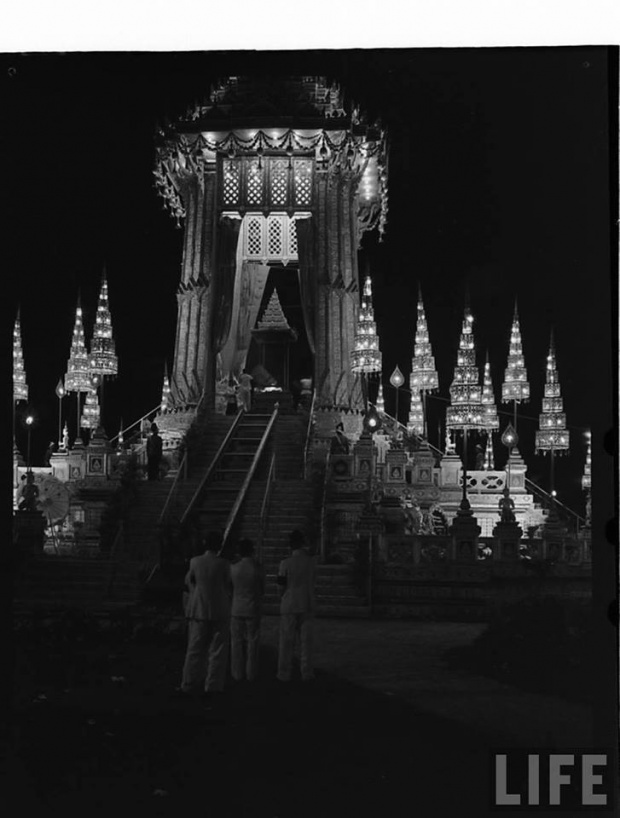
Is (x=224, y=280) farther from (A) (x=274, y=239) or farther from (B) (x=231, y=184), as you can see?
(A) (x=274, y=239)

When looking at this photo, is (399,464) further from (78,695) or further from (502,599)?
(78,695)

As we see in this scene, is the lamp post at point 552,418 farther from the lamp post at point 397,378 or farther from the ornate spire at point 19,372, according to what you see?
the ornate spire at point 19,372

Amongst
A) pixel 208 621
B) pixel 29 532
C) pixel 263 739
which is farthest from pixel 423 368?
pixel 263 739

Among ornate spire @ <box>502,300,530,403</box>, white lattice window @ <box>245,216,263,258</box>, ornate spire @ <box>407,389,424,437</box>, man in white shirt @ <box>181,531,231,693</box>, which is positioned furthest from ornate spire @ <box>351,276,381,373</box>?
man in white shirt @ <box>181,531,231,693</box>

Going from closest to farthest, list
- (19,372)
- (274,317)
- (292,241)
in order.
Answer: (19,372) → (292,241) → (274,317)

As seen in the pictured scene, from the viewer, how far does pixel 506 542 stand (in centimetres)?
1438

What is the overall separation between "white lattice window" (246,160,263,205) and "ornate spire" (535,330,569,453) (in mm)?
6744

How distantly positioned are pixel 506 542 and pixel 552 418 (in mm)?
2069

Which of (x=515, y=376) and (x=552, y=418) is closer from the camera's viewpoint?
(x=552, y=418)

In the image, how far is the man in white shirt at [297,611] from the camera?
9.20 m

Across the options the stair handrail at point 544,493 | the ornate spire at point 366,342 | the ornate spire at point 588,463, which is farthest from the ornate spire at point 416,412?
the ornate spire at point 588,463

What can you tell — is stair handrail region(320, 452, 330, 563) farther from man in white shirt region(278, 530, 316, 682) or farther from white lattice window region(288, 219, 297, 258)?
white lattice window region(288, 219, 297, 258)

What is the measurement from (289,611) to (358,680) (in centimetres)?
74

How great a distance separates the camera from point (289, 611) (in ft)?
30.8
